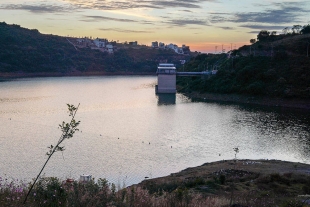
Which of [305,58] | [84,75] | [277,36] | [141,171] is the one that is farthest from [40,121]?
[84,75]

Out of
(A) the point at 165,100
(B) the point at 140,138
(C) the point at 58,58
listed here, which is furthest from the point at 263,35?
(C) the point at 58,58

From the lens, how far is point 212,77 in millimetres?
61656

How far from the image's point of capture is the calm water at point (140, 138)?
18.5 meters

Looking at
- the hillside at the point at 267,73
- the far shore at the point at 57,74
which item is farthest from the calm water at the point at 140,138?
the far shore at the point at 57,74

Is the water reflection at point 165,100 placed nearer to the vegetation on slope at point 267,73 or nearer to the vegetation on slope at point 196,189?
the vegetation on slope at point 267,73

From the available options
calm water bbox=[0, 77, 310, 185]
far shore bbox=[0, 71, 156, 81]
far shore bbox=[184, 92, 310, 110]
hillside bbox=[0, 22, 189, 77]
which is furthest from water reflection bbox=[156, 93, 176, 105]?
hillside bbox=[0, 22, 189, 77]

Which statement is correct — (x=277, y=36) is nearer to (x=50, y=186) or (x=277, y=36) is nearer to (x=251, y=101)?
(x=251, y=101)

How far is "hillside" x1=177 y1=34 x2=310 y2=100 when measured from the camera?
167 ft

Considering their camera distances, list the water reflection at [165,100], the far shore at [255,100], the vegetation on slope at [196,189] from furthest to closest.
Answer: the water reflection at [165,100] < the far shore at [255,100] < the vegetation on slope at [196,189]

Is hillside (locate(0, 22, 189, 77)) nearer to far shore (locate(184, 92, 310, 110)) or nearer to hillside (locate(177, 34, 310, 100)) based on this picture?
hillside (locate(177, 34, 310, 100))

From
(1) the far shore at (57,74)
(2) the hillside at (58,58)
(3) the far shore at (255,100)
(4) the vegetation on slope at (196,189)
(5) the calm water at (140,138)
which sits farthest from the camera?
(2) the hillside at (58,58)

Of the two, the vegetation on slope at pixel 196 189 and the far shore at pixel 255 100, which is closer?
the vegetation on slope at pixel 196 189

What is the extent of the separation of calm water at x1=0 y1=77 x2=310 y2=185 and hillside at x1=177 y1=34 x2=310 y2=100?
302 inches

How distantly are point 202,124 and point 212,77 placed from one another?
97.2 ft
